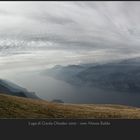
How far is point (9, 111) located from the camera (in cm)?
6975

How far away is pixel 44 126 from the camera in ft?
125

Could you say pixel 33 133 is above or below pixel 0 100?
below

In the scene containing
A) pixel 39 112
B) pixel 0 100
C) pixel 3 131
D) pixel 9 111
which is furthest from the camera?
pixel 0 100

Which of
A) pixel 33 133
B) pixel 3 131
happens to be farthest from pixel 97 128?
pixel 3 131

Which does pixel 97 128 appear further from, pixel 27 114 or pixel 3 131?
pixel 27 114

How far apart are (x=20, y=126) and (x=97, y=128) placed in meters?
8.96

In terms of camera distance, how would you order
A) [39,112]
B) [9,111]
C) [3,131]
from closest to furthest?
[3,131] → [9,111] → [39,112]

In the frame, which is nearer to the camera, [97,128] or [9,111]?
[97,128]

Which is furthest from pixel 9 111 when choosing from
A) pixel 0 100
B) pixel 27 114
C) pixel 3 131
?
pixel 3 131

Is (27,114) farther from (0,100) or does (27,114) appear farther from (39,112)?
(0,100)

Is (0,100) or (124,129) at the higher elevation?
(0,100)

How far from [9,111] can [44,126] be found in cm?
3306

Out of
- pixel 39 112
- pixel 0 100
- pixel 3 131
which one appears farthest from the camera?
pixel 0 100

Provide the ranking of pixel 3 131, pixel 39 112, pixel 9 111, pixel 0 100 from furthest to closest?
1. pixel 0 100
2. pixel 39 112
3. pixel 9 111
4. pixel 3 131
